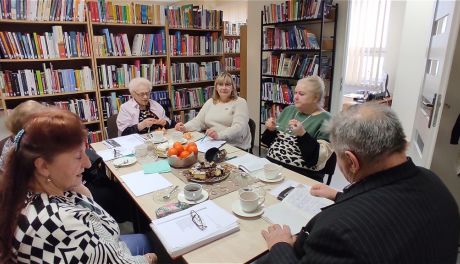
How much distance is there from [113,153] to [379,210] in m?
1.83

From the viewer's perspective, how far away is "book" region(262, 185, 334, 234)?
1.20 metres

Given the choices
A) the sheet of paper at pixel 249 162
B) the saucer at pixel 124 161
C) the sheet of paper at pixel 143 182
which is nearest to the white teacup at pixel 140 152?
the saucer at pixel 124 161

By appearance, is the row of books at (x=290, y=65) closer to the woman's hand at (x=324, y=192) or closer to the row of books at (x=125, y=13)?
the row of books at (x=125, y=13)

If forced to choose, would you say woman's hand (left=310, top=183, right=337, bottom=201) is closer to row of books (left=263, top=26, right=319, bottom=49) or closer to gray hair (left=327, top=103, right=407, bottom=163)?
gray hair (left=327, top=103, right=407, bottom=163)

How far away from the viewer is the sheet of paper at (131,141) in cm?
220

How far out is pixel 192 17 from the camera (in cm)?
394

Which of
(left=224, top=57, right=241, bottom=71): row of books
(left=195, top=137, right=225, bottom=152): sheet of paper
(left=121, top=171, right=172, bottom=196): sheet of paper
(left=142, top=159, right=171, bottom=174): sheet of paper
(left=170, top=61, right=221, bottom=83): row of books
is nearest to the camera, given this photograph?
(left=121, top=171, right=172, bottom=196): sheet of paper

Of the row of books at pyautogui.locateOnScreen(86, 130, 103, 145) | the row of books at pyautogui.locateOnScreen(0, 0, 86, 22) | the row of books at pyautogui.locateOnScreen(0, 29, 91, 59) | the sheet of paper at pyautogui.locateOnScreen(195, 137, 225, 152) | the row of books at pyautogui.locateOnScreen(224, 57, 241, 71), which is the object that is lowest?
the row of books at pyautogui.locateOnScreen(86, 130, 103, 145)

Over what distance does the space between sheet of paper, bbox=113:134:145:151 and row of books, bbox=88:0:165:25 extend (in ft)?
5.48

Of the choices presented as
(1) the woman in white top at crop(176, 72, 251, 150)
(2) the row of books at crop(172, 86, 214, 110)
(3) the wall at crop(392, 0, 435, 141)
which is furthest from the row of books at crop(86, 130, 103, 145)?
(3) the wall at crop(392, 0, 435, 141)

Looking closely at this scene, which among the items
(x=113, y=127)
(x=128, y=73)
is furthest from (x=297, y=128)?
(x=128, y=73)

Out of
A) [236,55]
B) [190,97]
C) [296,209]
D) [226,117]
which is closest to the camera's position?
[296,209]

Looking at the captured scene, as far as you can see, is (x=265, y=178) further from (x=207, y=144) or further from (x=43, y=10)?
(x=43, y=10)

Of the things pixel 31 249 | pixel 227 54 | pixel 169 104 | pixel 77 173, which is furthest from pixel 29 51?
pixel 227 54
